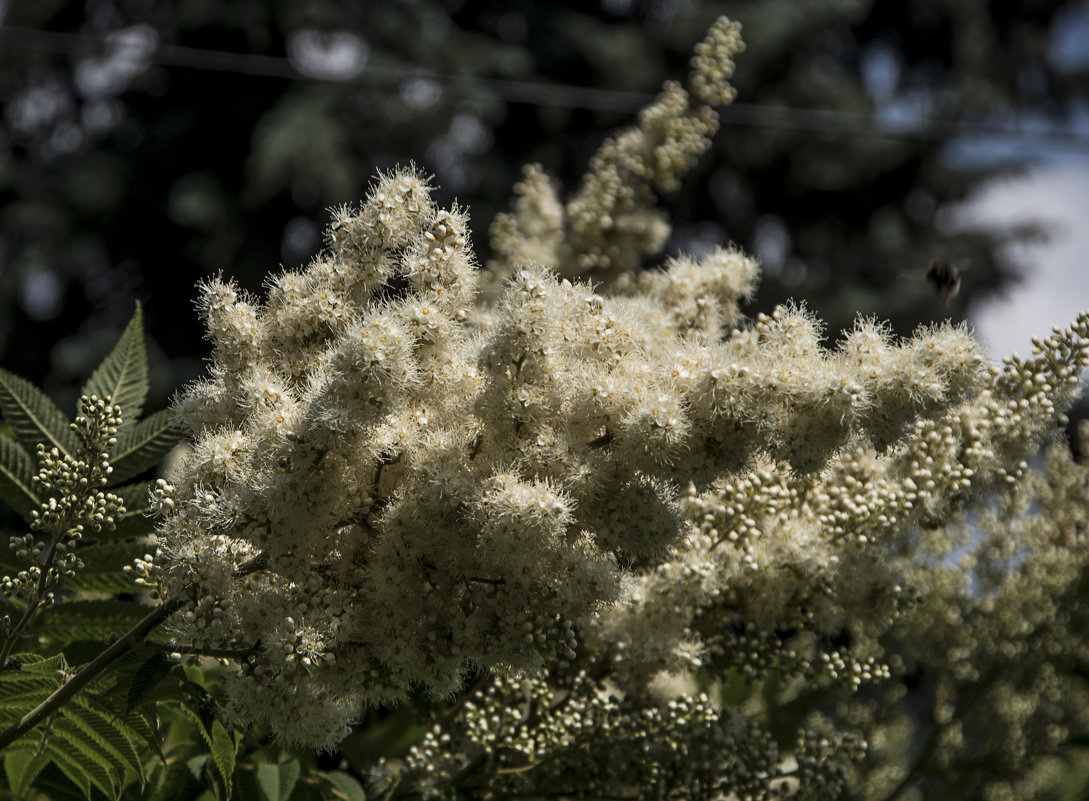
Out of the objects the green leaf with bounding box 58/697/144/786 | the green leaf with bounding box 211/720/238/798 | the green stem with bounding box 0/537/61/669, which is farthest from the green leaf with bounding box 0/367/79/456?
the green leaf with bounding box 211/720/238/798

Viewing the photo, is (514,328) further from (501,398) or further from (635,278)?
(635,278)

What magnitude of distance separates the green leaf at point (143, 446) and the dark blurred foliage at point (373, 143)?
7.30 m

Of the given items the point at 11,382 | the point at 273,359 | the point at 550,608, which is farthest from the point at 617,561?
the point at 11,382

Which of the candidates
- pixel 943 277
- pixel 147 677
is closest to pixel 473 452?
pixel 147 677

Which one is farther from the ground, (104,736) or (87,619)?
(87,619)

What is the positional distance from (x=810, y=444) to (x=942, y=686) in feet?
5.56

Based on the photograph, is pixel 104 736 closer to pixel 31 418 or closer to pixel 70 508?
pixel 70 508

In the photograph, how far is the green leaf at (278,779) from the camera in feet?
4.99

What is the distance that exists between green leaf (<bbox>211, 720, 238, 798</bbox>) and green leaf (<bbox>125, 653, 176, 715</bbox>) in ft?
0.36

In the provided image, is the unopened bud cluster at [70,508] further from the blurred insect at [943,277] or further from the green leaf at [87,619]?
A: the blurred insect at [943,277]

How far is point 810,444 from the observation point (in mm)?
1284

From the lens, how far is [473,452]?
1.32 m

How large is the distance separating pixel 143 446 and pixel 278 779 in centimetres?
53

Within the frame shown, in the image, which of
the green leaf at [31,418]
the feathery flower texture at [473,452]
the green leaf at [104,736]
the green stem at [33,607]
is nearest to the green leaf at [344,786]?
the feathery flower texture at [473,452]
